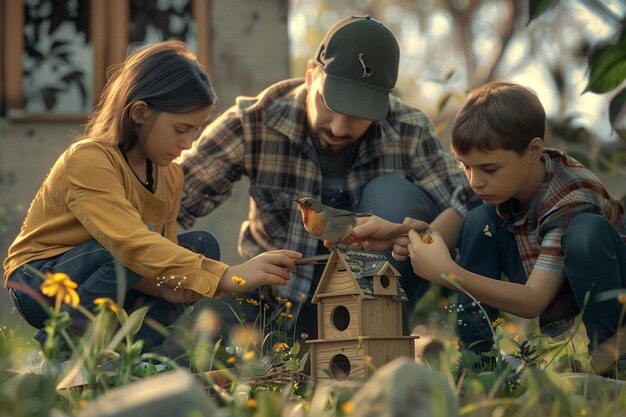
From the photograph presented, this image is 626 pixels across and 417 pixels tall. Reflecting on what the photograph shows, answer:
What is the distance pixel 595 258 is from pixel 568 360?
0.33 metres

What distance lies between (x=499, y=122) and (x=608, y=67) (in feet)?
1.45

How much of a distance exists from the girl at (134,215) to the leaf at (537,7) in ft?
3.21

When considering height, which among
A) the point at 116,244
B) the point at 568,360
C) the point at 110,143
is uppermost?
the point at 110,143

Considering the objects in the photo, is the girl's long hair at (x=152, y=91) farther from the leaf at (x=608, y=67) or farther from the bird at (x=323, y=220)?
the leaf at (x=608, y=67)

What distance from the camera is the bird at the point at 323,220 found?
2715 mm

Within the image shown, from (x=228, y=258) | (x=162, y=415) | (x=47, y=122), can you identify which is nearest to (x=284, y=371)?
(x=162, y=415)

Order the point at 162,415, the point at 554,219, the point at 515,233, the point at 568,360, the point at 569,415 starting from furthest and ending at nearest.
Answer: the point at 515,233 < the point at 554,219 < the point at 568,360 < the point at 569,415 < the point at 162,415

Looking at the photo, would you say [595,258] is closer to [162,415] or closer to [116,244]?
[116,244]

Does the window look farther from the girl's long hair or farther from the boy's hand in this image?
the boy's hand

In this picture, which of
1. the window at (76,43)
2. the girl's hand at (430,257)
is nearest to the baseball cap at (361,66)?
the girl's hand at (430,257)

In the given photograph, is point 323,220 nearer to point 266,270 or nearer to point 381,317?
point 266,270

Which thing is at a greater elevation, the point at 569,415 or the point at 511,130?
the point at 511,130

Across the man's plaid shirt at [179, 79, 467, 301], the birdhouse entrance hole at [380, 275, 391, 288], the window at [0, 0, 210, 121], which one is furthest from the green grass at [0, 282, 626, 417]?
the window at [0, 0, 210, 121]

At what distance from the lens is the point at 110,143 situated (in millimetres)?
3191
